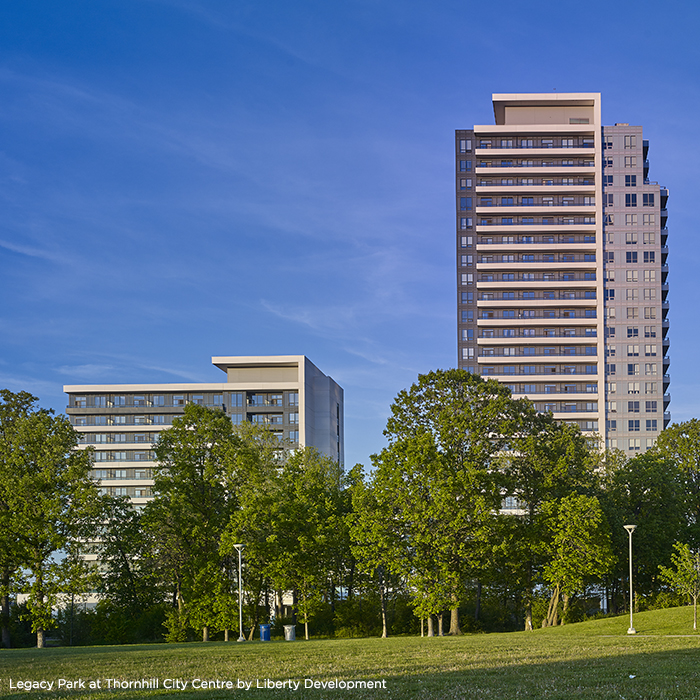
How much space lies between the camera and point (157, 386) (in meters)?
123

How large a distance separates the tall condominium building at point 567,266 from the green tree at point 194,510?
73116 millimetres

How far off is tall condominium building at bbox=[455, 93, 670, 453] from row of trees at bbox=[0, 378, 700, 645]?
6602 cm

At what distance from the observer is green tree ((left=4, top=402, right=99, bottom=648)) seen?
46.6m

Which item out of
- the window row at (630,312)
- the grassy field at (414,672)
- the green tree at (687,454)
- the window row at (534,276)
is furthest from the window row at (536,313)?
the grassy field at (414,672)

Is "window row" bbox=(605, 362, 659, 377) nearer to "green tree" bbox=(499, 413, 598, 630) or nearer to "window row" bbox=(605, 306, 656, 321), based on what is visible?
"window row" bbox=(605, 306, 656, 321)

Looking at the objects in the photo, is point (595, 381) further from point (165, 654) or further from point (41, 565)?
point (165, 654)

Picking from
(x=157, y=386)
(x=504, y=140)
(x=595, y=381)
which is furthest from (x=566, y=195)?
(x=157, y=386)

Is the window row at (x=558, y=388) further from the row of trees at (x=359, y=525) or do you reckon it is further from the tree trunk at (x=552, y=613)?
the tree trunk at (x=552, y=613)

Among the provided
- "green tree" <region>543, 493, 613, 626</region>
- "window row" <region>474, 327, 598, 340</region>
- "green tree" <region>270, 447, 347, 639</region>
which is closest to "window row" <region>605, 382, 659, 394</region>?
"window row" <region>474, 327, 598, 340</region>

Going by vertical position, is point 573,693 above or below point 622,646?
above

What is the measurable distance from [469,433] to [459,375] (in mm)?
3737

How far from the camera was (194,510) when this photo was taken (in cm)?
4978

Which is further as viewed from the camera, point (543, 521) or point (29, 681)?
point (543, 521)

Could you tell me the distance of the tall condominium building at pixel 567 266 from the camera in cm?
12044
